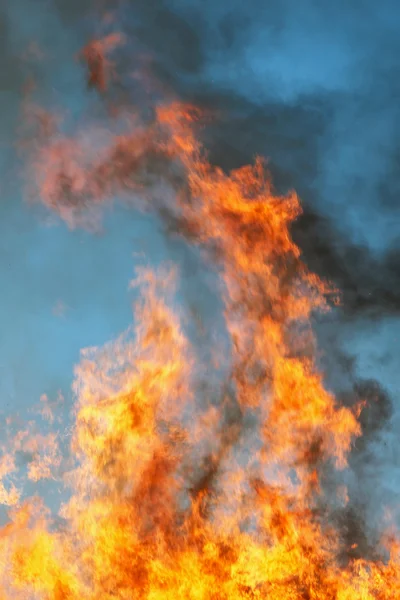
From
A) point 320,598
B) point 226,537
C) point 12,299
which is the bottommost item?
point 320,598

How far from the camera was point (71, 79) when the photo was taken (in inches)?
236

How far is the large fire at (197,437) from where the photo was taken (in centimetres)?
572

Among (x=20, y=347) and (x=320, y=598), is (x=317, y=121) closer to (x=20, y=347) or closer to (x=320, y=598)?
(x=20, y=347)

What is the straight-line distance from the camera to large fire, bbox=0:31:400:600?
225 inches

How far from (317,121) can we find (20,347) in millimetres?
4888

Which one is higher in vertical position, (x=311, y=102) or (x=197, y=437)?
(x=311, y=102)

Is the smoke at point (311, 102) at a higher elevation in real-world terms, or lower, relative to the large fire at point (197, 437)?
higher

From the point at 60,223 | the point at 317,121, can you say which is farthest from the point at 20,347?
the point at 317,121

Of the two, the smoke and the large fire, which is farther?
the smoke

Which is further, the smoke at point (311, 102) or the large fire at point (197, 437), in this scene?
the smoke at point (311, 102)

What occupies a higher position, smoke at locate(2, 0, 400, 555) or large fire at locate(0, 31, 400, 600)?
smoke at locate(2, 0, 400, 555)

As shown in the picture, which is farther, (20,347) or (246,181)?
(20,347)

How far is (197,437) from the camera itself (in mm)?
6035

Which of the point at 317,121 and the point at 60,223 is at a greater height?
the point at 317,121
